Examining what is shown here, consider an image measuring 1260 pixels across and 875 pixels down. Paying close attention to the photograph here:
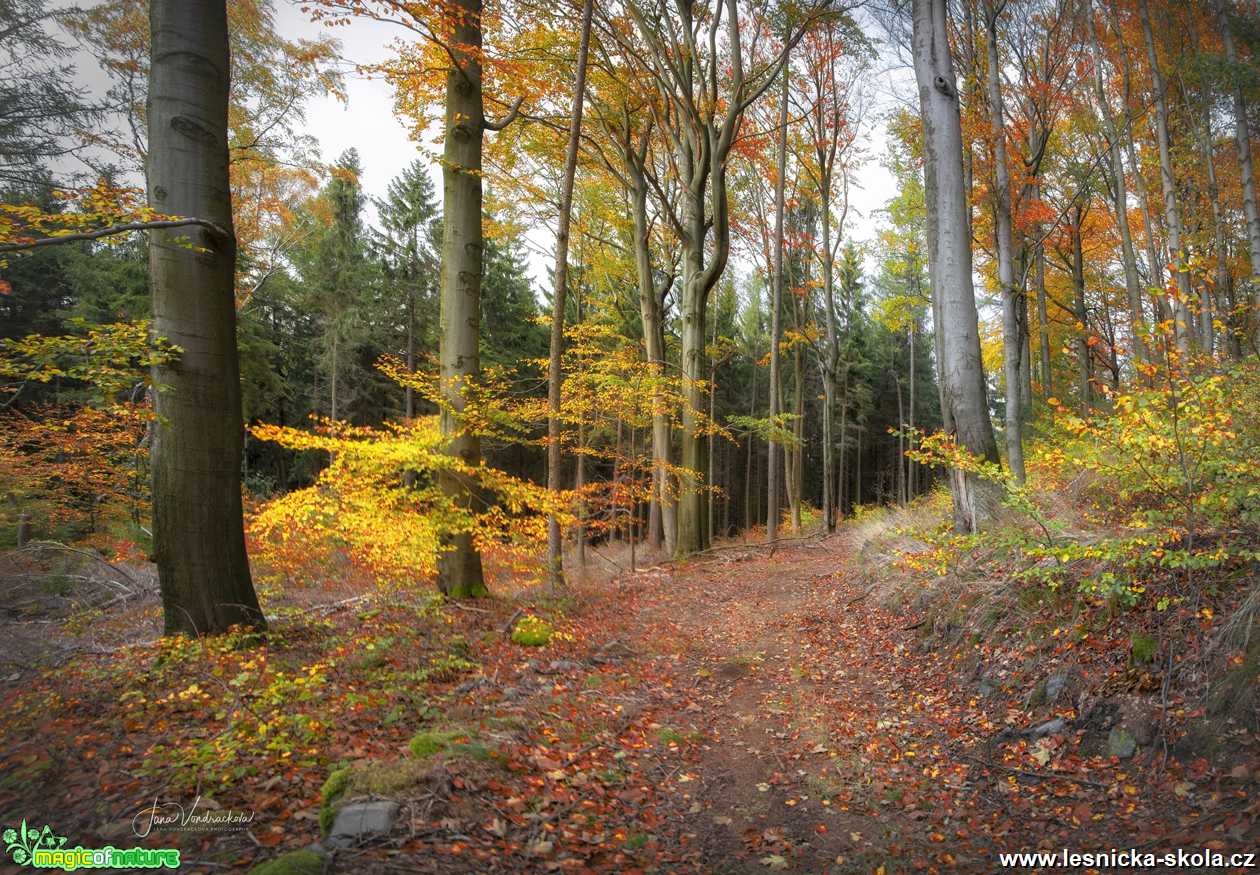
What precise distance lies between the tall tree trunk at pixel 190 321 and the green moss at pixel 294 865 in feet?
10.5

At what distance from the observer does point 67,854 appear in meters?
2.47

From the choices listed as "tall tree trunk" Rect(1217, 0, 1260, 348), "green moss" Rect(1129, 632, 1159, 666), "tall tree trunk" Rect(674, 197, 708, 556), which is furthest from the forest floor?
"tall tree trunk" Rect(1217, 0, 1260, 348)

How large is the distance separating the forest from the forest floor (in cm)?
3

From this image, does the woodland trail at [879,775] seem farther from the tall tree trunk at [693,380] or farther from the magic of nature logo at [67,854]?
the tall tree trunk at [693,380]

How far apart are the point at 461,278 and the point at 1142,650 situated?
7.99 metres

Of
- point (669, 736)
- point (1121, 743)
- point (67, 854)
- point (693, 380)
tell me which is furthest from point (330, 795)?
point (693, 380)

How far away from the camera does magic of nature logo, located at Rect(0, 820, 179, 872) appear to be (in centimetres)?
241

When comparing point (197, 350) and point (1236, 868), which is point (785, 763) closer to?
point (1236, 868)

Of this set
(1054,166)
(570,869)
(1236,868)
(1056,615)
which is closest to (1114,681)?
(1056,615)

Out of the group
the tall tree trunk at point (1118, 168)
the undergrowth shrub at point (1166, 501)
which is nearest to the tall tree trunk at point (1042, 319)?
the tall tree trunk at point (1118, 168)

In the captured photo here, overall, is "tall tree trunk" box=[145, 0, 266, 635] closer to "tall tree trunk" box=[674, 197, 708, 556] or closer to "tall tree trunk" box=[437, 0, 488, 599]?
"tall tree trunk" box=[437, 0, 488, 599]

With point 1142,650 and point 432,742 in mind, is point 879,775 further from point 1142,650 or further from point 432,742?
point 432,742

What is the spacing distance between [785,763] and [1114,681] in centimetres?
236

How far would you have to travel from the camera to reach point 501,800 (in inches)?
137
